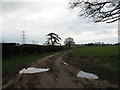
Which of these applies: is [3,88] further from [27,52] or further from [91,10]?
[27,52]

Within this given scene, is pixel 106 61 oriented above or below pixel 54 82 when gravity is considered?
above

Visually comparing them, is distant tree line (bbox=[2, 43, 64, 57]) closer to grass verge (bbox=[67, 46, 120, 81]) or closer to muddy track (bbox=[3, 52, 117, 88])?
grass verge (bbox=[67, 46, 120, 81])

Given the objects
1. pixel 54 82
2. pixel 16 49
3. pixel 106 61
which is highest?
pixel 16 49

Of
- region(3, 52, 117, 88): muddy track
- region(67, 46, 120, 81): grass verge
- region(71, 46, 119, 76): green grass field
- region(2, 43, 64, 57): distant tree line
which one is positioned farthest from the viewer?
region(2, 43, 64, 57): distant tree line

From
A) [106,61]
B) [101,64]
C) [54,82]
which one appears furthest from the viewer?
[106,61]

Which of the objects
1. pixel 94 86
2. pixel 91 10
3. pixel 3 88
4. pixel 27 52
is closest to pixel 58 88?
Result: pixel 94 86

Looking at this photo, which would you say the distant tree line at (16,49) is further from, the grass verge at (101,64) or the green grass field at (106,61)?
the green grass field at (106,61)

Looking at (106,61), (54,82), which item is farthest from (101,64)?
(54,82)

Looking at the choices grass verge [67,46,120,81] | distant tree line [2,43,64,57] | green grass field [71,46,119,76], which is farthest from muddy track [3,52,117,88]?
distant tree line [2,43,64,57]

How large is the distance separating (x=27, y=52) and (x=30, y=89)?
109 ft

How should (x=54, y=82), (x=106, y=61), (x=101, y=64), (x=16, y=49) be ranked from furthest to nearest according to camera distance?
1. (x=16, y=49)
2. (x=106, y=61)
3. (x=101, y=64)
4. (x=54, y=82)

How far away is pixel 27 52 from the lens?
40.7 m

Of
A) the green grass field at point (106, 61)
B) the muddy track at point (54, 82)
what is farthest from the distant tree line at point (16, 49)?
the muddy track at point (54, 82)

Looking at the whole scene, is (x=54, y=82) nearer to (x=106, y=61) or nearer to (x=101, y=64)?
(x=101, y=64)
